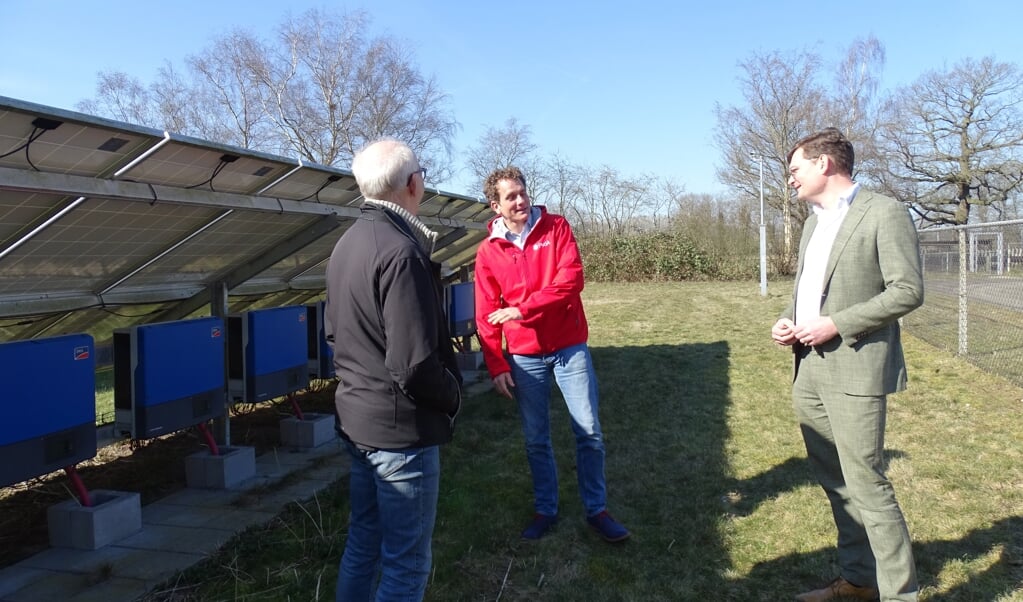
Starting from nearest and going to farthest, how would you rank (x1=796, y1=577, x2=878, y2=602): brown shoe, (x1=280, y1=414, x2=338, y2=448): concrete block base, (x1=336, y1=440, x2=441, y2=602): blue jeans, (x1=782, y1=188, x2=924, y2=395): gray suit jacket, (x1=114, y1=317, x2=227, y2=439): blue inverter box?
(x1=336, y1=440, x2=441, y2=602): blue jeans → (x1=782, y1=188, x2=924, y2=395): gray suit jacket → (x1=796, y1=577, x2=878, y2=602): brown shoe → (x1=114, y1=317, x2=227, y2=439): blue inverter box → (x1=280, y1=414, x2=338, y2=448): concrete block base

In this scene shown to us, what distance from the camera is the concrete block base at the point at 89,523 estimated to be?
3.84 m

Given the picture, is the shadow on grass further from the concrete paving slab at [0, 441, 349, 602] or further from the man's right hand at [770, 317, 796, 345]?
the concrete paving slab at [0, 441, 349, 602]

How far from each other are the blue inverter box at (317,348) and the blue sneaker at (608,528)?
11.2 feet

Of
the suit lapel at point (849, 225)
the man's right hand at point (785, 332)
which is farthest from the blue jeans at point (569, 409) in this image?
the suit lapel at point (849, 225)

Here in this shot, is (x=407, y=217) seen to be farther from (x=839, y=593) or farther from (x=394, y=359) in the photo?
(x=839, y=593)

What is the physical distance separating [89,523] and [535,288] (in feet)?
8.85

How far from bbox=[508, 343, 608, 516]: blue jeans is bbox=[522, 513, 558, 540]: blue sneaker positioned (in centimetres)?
3

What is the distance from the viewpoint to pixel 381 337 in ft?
6.93

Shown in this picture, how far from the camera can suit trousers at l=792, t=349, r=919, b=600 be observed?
264cm

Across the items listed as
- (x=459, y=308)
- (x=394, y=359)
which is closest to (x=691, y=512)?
(x=394, y=359)

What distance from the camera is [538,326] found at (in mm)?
3594

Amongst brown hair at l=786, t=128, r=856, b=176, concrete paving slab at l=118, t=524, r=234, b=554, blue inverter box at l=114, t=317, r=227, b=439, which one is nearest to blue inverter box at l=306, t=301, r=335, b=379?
blue inverter box at l=114, t=317, r=227, b=439

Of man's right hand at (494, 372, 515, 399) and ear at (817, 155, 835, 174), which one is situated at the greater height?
ear at (817, 155, 835, 174)

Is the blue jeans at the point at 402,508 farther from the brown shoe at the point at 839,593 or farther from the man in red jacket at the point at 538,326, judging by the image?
the brown shoe at the point at 839,593
